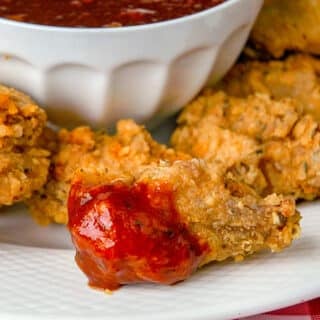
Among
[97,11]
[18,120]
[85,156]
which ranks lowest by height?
[85,156]

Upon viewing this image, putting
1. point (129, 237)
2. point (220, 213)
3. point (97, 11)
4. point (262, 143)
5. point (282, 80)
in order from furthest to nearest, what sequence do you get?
point (282, 80) → point (262, 143) → point (97, 11) → point (220, 213) → point (129, 237)

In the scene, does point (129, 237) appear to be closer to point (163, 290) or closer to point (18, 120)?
point (163, 290)

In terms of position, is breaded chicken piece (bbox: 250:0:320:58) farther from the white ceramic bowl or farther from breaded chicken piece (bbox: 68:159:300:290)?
breaded chicken piece (bbox: 68:159:300:290)

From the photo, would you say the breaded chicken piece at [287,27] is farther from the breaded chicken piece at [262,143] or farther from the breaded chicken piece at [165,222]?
the breaded chicken piece at [165,222]

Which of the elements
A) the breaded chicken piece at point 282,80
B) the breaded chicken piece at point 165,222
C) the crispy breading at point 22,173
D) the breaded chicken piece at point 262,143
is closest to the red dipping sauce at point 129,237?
the breaded chicken piece at point 165,222

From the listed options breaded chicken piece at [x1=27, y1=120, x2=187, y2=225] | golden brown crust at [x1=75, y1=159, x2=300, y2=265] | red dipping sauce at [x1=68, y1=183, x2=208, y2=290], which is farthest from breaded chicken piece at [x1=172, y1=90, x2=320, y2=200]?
red dipping sauce at [x1=68, y1=183, x2=208, y2=290]

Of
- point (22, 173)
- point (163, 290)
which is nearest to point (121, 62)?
point (22, 173)

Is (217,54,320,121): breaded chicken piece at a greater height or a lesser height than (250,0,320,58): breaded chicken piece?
lesser
